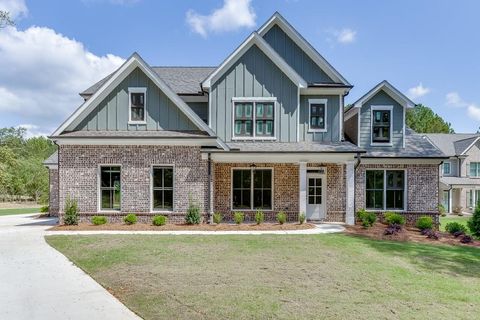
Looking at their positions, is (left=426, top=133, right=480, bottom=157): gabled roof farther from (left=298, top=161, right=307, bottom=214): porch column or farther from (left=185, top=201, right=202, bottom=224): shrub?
(left=185, top=201, right=202, bottom=224): shrub

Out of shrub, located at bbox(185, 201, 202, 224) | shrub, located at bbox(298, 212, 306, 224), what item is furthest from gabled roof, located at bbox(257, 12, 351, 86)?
shrub, located at bbox(185, 201, 202, 224)

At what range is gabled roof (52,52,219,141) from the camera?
47.4 feet

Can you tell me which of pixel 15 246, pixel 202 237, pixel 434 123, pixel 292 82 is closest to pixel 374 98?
pixel 292 82

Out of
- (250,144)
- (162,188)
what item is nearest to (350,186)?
(250,144)

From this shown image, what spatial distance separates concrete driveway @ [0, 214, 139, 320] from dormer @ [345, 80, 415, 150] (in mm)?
14132

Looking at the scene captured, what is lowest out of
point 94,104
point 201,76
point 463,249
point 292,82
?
point 463,249

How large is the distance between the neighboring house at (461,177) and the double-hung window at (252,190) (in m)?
22.5

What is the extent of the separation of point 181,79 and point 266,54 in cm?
565

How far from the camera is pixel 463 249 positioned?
35.7 feet

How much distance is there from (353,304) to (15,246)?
10.5m

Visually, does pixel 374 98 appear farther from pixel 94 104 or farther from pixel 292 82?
pixel 94 104

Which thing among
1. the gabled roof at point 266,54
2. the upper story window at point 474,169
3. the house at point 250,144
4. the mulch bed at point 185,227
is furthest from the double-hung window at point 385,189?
the upper story window at point 474,169

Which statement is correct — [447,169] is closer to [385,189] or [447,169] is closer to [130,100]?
[385,189]

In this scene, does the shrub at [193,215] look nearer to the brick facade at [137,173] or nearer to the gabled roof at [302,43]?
the brick facade at [137,173]
